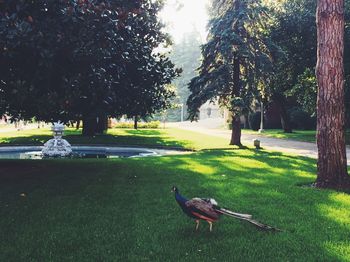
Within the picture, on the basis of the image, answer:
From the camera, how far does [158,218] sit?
22.9 ft

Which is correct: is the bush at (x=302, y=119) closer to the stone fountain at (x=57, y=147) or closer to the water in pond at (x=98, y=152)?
the water in pond at (x=98, y=152)

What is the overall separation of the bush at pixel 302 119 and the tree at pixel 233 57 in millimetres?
22847

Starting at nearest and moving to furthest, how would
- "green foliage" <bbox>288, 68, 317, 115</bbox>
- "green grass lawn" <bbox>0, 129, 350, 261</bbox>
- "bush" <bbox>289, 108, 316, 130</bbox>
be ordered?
1. "green grass lawn" <bbox>0, 129, 350, 261</bbox>
2. "green foliage" <bbox>288, 68, 317, 115</bbox>
3. "bush" <bbox>289, 108, 316, 130</bbox>

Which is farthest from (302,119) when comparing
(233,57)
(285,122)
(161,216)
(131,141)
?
(161,216)

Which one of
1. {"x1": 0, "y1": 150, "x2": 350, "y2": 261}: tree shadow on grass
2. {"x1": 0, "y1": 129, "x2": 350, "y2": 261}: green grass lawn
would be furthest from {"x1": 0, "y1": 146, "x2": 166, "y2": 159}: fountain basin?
{"x1": 0, "y1": 129, "x2": 350, "y2": 261}: green grass lawn

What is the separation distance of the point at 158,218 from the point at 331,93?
549 cm

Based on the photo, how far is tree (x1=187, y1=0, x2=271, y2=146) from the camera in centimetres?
2305

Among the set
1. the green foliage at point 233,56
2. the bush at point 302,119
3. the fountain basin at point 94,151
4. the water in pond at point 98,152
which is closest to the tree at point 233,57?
the green foliage at point 233,56

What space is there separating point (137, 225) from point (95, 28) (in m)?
4.62

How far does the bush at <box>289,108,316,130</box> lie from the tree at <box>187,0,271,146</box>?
22847 millimetres

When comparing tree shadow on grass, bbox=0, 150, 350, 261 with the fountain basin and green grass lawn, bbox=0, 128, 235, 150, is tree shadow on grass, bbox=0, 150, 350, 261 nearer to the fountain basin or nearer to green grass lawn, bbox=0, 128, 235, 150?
the fountain basin

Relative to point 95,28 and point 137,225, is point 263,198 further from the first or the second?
point 95,28

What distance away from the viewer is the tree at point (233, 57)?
23047mm

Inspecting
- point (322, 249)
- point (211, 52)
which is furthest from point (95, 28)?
point (211, 52)
